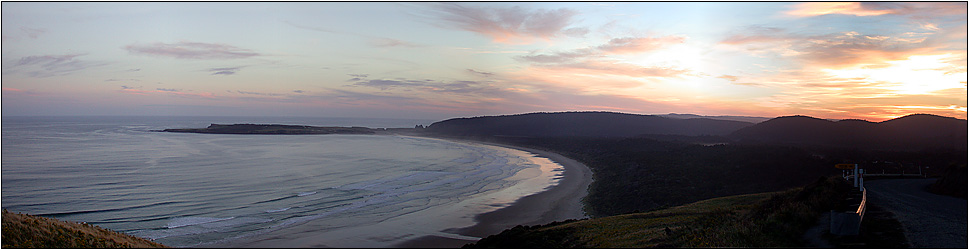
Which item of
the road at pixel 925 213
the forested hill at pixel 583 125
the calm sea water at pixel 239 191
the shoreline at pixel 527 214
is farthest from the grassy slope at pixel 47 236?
the forested hill at pixel 583 125

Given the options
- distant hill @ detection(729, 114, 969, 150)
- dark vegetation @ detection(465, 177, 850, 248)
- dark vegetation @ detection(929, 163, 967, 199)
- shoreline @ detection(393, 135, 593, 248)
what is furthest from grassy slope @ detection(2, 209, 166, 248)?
distant hill @ detection(729, 114, 969, 150)

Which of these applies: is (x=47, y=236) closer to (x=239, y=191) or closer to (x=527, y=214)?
(x=527, y=214)

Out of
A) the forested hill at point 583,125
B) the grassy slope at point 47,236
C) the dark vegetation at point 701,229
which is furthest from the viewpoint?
the forested hill at point 583,125

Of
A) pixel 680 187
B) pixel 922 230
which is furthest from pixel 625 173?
pixel 922 230

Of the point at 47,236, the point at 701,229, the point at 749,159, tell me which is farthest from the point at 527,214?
the point at 749,159

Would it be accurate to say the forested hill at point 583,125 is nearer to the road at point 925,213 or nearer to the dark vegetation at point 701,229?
the road at point 925,213

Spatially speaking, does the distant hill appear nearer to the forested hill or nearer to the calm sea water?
the calm sea water
